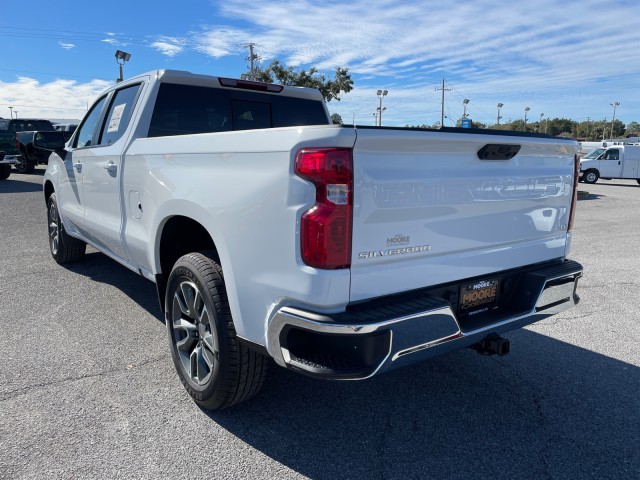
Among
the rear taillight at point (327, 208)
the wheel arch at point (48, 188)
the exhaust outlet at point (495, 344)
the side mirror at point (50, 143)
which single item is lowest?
the exhaust outlet at point (495, 344)

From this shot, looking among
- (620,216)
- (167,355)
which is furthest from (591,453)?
(620,216)

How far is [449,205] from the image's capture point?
253 centimetres

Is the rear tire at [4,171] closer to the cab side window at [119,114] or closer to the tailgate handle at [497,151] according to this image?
the cab side window at [119,114]

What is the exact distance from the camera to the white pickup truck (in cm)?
219

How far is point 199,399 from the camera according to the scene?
2.97 m

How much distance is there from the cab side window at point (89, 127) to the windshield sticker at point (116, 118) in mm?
443

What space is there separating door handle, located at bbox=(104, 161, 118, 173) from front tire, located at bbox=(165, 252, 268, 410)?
131 cm

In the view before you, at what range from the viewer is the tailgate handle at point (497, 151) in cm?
264

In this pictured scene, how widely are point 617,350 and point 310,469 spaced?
112 inches

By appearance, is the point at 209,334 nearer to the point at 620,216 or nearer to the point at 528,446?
the point at 528,446

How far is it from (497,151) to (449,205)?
0.46 metres

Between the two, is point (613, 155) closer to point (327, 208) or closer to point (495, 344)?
point (495, 344)

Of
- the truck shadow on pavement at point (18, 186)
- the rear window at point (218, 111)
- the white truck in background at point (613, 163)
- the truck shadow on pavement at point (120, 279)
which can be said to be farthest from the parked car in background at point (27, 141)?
the white truck in background at point (613, 163)

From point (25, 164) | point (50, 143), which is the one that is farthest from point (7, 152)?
point (50, 143)
